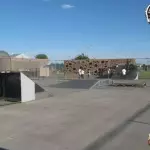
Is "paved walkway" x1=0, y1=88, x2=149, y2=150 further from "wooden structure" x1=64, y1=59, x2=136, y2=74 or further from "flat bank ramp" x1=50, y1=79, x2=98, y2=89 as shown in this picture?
"wooden structure" x1=64, y1=59, x2=136, y2=74

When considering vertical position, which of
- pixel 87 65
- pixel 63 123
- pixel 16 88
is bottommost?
pixel 63 123

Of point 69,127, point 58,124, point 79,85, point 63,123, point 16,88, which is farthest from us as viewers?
point 79,85

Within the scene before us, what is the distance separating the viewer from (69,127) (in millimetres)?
9609

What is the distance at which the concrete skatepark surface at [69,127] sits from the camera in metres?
7.74

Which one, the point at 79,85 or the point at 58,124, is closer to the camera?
the point at 58,124

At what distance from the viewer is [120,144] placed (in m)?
7.96

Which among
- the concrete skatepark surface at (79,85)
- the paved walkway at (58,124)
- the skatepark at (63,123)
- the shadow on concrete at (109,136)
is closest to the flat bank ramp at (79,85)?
the concrete skatepark surface at (79,85)

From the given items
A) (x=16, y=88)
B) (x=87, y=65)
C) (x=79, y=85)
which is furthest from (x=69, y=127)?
(x=87, y=65)

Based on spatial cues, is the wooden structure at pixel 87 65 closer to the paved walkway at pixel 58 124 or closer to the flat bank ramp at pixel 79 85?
the flat bank ramp at pixel 79 85

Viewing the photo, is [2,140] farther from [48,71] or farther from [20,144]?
[48,71]

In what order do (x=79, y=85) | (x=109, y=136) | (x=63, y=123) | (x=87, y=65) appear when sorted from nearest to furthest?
(x=109, y=136), (x=63, y=123), (x=79, y=85), (x=87, y=65)

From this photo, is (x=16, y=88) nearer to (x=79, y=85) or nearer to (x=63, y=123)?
(x=63, y=123)

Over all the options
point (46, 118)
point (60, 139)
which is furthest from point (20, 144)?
point (46, 118)

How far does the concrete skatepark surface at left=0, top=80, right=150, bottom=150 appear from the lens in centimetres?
774
